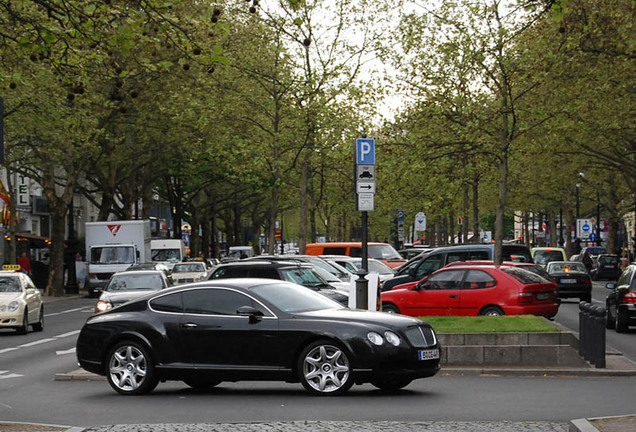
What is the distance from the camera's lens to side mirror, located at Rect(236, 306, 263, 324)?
1420 centimetres

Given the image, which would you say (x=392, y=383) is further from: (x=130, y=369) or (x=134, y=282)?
(x=134, y=282)

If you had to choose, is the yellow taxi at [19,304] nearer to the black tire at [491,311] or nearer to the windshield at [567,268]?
the black tire at [491,311]

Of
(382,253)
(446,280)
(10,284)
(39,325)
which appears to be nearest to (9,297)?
(10,284)

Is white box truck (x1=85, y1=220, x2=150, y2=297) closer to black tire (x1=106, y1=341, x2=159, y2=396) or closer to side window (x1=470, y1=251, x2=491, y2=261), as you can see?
side window (x1=470, y1=251, x2=491, y2=261)

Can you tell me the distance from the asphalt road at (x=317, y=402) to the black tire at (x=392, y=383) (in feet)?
0.41

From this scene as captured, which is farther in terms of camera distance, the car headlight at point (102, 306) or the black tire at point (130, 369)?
the car headlight at point (102, 306)

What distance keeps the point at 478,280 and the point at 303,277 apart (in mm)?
3829

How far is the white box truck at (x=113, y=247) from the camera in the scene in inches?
2013

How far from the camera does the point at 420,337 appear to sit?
45.8ft

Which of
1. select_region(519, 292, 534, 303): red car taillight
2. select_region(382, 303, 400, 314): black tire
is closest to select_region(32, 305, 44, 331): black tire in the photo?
select_region(382, 303, 400, 314): black tire

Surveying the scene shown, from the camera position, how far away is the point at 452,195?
117 feet

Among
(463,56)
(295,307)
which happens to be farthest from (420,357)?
(463,56)

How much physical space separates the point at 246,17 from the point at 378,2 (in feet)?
15.4

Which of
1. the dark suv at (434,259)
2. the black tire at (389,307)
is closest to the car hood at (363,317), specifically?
the black tire at (389,307)
